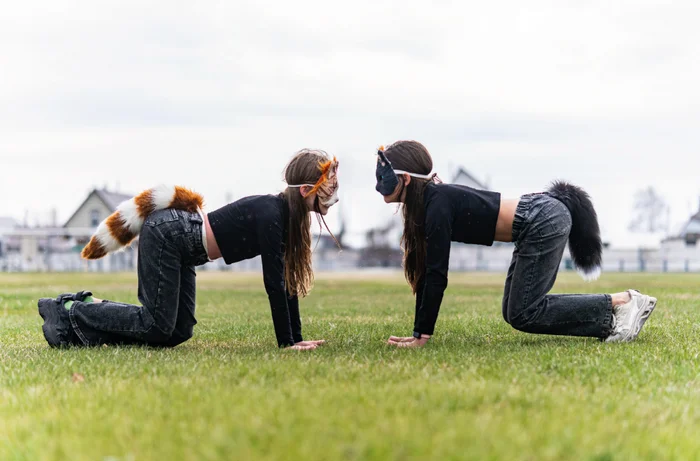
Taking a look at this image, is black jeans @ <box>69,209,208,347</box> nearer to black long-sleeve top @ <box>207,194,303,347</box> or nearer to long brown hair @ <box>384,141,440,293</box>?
black long-sleeve top @ <box>207,194,303,347</box>

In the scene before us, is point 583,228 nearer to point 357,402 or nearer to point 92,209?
point 357,402

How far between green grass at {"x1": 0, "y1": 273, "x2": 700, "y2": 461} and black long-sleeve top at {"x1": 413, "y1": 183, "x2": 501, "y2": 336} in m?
0.33

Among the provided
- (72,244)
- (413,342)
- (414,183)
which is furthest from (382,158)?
(72,244)

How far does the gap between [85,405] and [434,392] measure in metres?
1.59

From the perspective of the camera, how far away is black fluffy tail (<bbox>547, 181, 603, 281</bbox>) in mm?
5168

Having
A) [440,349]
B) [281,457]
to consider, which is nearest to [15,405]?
[281,457]

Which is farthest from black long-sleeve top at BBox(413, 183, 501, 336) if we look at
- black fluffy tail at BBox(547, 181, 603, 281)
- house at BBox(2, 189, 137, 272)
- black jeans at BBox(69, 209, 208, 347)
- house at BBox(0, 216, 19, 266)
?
house at BBox(0, 216, 19, 266)

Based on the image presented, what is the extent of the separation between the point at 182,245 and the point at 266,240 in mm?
688

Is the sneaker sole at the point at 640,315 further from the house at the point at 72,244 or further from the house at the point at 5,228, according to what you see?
the house at the point at 5,228

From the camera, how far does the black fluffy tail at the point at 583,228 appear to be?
203 inches

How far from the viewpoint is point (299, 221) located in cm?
495

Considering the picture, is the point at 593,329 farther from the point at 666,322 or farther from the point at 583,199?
the point at 666,322

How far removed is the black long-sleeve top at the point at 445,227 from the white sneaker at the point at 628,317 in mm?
1139

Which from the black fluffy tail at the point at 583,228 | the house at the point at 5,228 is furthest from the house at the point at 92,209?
the black fluffy tail at the point at 583,228
